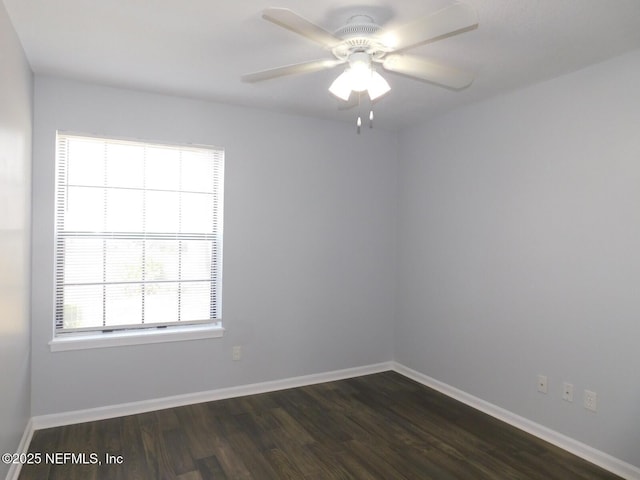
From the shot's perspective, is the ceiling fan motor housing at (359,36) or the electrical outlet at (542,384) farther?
the electrical outlet at (542,384)

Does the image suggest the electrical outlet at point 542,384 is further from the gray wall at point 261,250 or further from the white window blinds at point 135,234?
the white window blinds at point 135,234

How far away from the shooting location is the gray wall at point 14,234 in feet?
6.64

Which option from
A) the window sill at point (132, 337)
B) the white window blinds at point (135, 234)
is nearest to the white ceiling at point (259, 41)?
the white window blinds at point (135, 234)

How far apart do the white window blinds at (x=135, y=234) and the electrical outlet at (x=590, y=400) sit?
2.74 m

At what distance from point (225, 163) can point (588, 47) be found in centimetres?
264

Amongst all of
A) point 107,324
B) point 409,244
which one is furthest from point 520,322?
point 107,324

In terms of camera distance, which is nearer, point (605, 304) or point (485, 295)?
point (605, 304)

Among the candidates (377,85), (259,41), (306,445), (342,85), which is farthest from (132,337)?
(377,85)

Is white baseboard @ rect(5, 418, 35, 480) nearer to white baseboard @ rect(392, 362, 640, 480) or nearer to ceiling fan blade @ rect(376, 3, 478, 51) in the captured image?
ceiling fan blade @ rect(376, 3, 478, 51)

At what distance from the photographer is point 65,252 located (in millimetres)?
3105

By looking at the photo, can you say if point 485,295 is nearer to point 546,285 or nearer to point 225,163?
point 546,285

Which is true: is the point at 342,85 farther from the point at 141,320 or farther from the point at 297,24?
the point at 141,320

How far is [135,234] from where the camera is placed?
3322 mm

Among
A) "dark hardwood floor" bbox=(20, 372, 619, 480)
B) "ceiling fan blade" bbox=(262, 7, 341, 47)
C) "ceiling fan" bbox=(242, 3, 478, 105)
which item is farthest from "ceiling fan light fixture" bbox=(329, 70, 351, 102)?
"dark hardwood floor" bbox=(20, 372, 619, 480)
